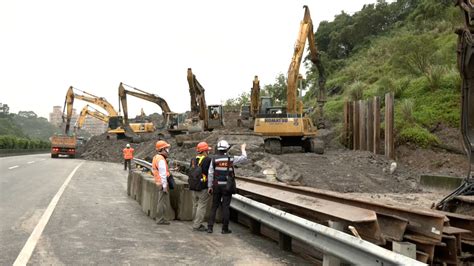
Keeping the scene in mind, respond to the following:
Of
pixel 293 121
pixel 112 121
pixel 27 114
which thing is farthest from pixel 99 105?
pixel 27 114

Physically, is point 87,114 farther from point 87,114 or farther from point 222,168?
point 222,168

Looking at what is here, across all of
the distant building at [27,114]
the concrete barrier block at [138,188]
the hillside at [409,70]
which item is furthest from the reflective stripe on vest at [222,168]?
the distant building at [27,114]

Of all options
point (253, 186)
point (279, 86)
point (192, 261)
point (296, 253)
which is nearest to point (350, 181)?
point (253, 186)

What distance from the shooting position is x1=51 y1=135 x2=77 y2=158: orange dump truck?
43656mm

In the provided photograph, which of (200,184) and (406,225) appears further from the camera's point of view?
(200,184)

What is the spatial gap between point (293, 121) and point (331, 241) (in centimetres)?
1865

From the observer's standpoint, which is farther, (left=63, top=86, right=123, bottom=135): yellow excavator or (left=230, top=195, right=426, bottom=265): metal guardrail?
(left=63, top=86, right=123, bottom=135): yellow excavator

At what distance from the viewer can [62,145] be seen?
44000 millimetres

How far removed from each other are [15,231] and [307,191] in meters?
5.32

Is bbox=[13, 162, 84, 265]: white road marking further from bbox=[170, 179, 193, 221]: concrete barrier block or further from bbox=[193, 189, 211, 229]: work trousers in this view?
bbox=[193, 189, 211, 229]: work trousers

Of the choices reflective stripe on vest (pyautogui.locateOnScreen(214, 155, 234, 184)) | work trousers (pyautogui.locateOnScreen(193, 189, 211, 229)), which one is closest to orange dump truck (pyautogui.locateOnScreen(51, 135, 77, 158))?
work trousers (pyautogui.locateOnScreen(193, 189, 211, 229))

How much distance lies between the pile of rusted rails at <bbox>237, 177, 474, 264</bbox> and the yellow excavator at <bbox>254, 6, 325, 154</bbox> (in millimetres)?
16765

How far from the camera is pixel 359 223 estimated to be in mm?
5664

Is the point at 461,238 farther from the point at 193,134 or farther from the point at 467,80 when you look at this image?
the point at 193,134
